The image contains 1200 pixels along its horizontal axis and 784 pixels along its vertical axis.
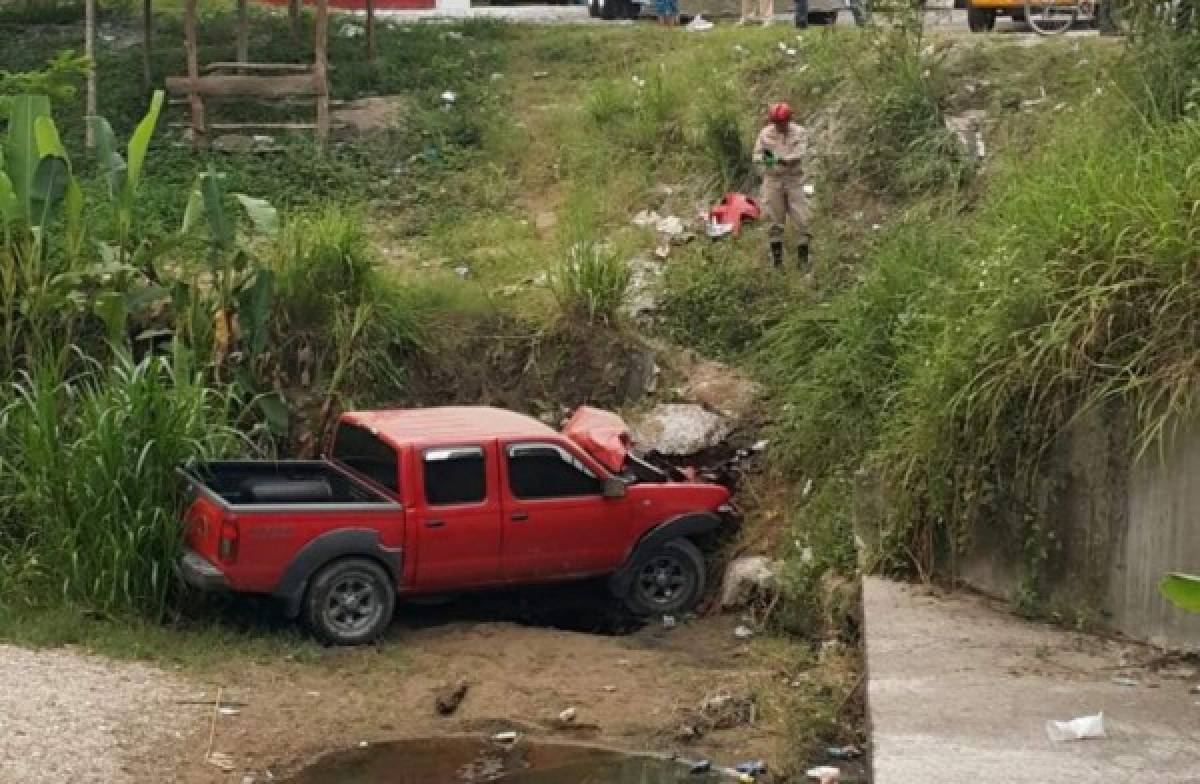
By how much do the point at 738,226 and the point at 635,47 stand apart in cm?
540

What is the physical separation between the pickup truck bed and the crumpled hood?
167 cm

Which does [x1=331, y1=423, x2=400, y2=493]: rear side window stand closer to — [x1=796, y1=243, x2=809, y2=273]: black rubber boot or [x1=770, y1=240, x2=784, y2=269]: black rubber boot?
Answer: [x1=770, y1=240, x2=784, y2=269]: black rubber boot

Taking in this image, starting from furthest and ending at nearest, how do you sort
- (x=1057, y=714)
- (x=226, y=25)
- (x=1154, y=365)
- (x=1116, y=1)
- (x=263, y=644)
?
(x=226, y=25) < (x=1116, y=1) < (x=263, y=644) < (x=1154, y=365) < (x=1057, y=714)

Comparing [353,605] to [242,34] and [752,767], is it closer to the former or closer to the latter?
[752,767]

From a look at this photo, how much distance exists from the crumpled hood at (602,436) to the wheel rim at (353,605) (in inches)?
76.7

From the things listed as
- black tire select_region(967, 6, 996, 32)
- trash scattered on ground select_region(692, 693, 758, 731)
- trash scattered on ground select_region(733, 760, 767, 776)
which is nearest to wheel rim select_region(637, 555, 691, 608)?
trash scattered on ground select_region(692, 693, 758, 731)

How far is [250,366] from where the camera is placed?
1327 centimetres

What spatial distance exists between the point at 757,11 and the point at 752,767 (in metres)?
14.4

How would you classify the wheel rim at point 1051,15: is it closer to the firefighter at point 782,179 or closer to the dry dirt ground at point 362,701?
the firefighter at point 782,179

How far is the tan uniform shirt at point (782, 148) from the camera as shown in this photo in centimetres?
1438

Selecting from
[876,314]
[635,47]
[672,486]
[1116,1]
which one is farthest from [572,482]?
[635,47]

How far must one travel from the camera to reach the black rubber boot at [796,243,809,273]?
14719mm

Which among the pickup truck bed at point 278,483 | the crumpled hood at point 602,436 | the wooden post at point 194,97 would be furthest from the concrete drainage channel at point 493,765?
the wooden post at point 194,97

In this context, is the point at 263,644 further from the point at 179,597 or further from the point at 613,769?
the point at 613,769
